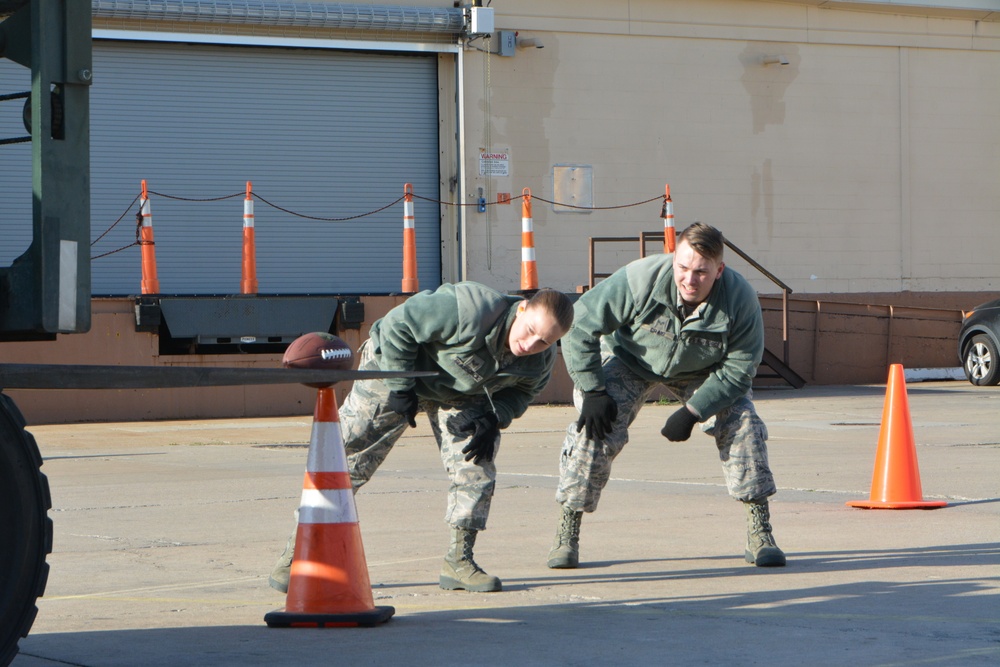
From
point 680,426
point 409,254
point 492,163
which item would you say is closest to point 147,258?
point 409,254

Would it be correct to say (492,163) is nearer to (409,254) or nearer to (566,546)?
(409,254)

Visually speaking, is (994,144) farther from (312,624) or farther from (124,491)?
(312,624)

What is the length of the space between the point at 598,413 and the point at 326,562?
5.21ft

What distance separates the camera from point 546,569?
19.9 ft

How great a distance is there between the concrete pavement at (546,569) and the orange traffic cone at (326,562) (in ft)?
0.24

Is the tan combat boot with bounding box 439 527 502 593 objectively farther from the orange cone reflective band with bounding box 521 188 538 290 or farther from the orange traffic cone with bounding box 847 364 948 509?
the orange cone reflective band with bounding box 521 188 538 290

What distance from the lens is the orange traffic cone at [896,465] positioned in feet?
25.8

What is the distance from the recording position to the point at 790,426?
44.3 feet

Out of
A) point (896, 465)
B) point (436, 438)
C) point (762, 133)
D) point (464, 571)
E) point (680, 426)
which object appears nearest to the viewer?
point (464, 571)

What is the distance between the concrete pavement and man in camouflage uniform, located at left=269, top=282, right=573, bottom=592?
0.29 m

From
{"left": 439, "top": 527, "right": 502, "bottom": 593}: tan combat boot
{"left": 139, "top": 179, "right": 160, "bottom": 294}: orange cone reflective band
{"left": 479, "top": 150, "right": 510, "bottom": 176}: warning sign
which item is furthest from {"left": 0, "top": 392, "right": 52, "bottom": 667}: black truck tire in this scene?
{"left": 479, "top": 150, "right": 510, "bottom": 176}: warning sign

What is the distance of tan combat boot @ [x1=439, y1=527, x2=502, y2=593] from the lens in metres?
5.50

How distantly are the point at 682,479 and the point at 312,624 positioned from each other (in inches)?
197

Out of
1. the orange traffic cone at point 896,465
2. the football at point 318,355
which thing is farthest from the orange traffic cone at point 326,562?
the orange traffic cone at point 896,465
